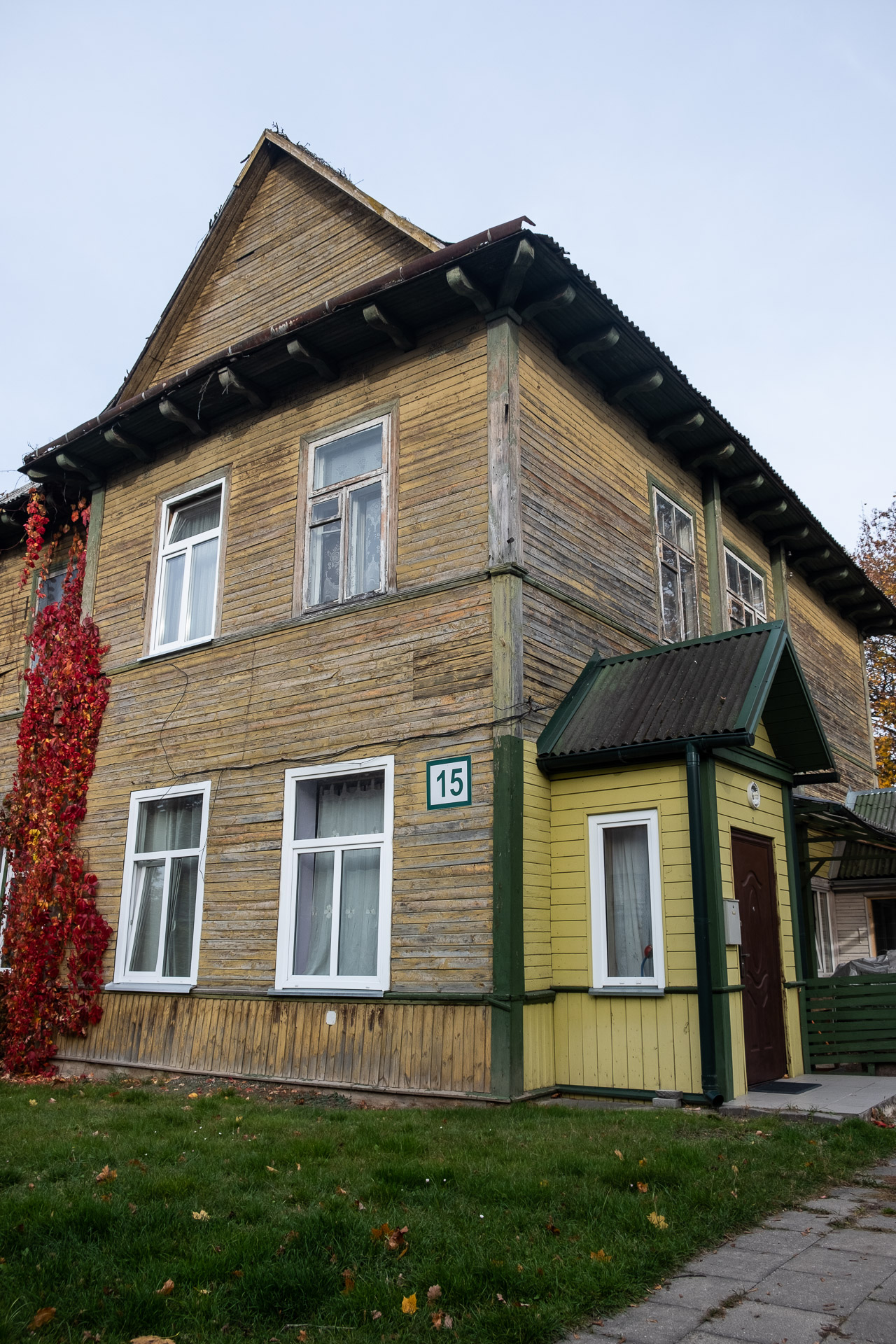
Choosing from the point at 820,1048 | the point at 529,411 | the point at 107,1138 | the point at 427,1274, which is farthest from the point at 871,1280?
the point at 529,411

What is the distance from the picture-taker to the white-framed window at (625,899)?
8.83 m

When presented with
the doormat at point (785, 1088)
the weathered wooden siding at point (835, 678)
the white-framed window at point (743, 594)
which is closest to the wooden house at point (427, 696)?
the doormat at point (785, 1088)

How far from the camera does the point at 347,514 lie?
10883mm

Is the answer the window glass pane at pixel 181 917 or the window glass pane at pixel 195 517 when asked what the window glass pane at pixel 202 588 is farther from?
the window glass pane at pixel 181 917

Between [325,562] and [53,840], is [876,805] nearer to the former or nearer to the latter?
[325,562]

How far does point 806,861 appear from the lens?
1255cm

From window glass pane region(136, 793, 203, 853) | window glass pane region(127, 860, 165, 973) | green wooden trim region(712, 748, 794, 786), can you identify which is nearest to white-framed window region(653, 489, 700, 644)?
green wooden trim region(712, 748, 794, 786)

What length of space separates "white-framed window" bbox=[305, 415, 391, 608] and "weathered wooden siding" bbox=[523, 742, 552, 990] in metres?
2.45

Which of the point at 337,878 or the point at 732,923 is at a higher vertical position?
the point at 337,878

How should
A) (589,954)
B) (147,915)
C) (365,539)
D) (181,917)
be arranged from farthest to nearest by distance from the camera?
(147,915) → (181,917) → (365,539) → (589,954)

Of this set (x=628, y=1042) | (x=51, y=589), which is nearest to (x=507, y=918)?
(x=628, y=1042)

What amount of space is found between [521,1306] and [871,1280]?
1472mm

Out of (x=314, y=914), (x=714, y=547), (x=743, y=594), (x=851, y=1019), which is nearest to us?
(x=314, y=914)

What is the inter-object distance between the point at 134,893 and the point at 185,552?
397cm
